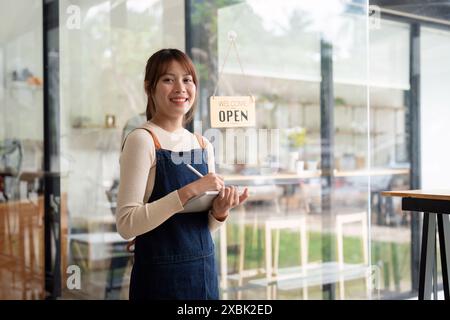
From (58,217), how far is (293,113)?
149 cm

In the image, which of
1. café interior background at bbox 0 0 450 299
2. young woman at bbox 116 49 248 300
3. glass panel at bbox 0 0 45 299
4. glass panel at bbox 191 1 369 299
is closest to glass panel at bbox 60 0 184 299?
café interior background at bbox 0 0 450 299

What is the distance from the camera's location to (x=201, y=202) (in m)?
1.45

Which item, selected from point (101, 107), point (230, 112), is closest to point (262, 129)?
Answer: point (230, 112)

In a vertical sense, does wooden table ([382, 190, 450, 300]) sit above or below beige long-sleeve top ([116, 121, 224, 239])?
below

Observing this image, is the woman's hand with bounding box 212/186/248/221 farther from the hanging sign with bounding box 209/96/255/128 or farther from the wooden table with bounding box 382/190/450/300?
the wooden table with bounding box 382/190/450/300

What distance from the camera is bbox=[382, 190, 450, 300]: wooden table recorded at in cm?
248

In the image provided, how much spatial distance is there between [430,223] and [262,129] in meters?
0.99

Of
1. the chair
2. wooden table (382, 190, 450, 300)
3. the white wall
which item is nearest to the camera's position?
wooden table (382, 190, 450, 300)

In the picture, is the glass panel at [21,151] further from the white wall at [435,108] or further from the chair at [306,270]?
the white wall at [435,108]

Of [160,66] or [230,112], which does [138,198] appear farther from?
[230,112]

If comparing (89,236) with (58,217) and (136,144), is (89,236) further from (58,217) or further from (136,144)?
(136,144)

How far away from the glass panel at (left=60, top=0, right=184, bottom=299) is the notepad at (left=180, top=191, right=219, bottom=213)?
1.58m

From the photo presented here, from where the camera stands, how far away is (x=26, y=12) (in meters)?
2.79
